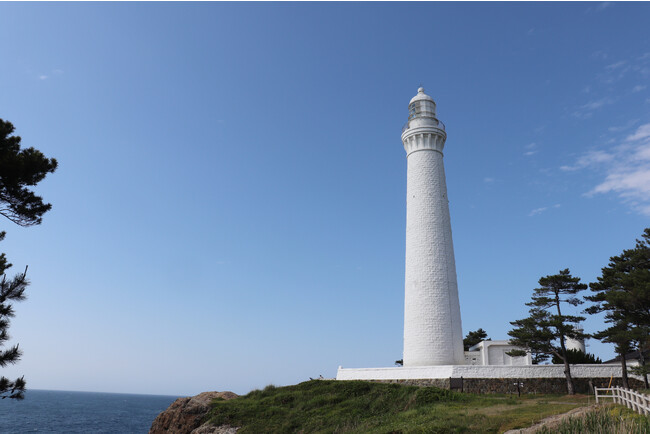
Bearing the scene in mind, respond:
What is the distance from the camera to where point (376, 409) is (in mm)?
25266

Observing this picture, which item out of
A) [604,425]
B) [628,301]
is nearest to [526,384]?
[628,301]

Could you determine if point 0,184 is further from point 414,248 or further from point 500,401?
point 414,248

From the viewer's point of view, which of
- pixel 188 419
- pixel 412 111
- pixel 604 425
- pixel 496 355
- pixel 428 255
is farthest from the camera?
pixel 412 111

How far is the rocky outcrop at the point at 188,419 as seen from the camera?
28.2 meters

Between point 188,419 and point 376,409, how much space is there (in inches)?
514

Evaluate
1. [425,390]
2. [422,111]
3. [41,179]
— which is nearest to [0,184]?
[41,179]

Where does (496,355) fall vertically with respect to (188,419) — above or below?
above

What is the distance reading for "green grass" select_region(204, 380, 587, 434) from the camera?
18953 mm

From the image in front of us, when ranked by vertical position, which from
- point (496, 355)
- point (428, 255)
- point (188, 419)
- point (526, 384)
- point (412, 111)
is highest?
point (412, 111)

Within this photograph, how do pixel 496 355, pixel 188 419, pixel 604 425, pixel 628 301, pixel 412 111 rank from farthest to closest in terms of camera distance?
pixel 412 111, pixel 496 355, pixel 188 419, pixel 628 301, pixel 604 425

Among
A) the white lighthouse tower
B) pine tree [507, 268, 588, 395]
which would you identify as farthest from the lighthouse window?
pine tree [507, 268, 588, 395]

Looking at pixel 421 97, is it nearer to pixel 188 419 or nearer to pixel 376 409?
pixel 376 409

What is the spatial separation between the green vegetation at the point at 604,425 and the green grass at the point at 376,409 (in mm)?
2744

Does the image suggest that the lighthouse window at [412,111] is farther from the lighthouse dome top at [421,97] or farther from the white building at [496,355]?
the white building at [496,355]
